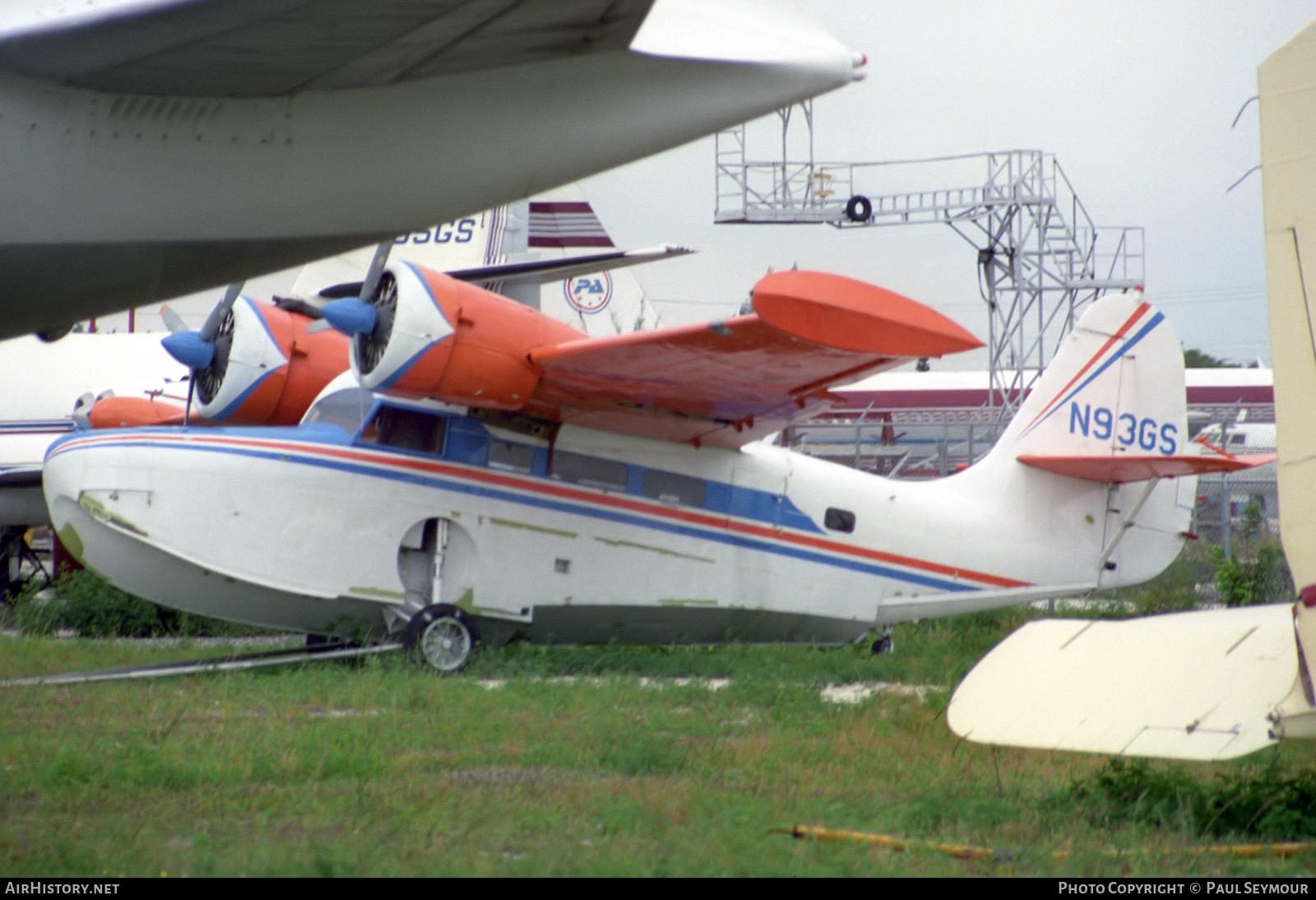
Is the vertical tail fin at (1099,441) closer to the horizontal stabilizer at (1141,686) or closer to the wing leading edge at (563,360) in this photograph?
the wing leading edge at (563,360)

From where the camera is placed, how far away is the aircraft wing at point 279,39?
112 inches

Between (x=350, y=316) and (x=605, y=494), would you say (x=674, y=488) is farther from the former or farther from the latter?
(x=350, y=316)

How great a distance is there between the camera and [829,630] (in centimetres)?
1105

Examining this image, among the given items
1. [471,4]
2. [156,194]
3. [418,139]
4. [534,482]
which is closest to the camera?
[471,4]

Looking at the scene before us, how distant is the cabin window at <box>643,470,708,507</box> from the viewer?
1037 centimetres

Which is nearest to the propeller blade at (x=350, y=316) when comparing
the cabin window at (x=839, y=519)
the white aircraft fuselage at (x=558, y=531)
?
the white aircraft fuselage at (x=558, y=531)

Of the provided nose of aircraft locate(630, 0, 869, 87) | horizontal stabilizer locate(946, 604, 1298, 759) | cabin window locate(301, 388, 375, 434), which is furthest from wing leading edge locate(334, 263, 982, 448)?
nose of aircraft locate(630, 0, 869, 87)

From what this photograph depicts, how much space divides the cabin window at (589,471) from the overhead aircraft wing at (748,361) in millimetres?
283

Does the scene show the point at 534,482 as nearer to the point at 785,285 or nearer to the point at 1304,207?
the point at 785,285

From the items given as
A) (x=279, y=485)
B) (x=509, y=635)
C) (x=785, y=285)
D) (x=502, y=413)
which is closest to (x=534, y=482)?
(x=502, y=413)

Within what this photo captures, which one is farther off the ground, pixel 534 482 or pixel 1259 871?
pixel 534 482

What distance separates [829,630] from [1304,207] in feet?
23.8

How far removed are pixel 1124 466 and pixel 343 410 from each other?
6958 millimetres

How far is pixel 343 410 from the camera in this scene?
10062mm
